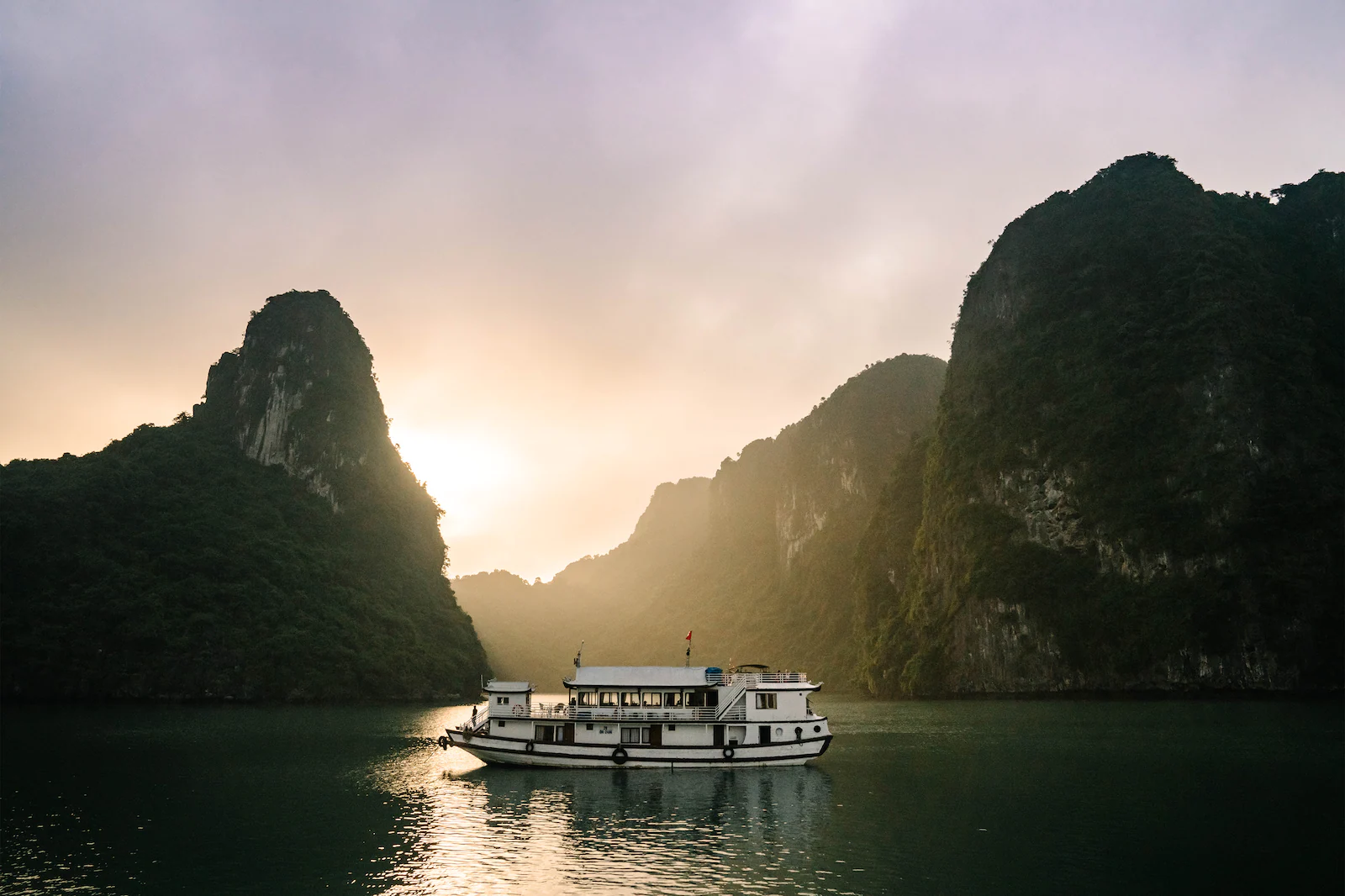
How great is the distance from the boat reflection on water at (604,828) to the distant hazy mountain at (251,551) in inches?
2466

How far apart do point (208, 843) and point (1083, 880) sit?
80.0ft

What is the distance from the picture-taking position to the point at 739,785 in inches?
1435

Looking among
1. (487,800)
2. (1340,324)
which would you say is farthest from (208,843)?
(1340,324)

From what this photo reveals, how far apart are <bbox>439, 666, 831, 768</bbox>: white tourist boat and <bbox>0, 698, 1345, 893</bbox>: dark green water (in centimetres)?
104

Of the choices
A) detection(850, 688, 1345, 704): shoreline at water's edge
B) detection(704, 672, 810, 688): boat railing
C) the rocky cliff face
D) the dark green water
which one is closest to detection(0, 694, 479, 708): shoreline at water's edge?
the dark green water

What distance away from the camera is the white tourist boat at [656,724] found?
40.8m

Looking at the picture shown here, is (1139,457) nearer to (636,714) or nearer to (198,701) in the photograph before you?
(636,714)

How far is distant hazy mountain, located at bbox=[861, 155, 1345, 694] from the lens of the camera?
273 ft

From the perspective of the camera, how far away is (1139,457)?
96.6m

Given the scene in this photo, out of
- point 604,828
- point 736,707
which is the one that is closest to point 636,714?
point 736,707

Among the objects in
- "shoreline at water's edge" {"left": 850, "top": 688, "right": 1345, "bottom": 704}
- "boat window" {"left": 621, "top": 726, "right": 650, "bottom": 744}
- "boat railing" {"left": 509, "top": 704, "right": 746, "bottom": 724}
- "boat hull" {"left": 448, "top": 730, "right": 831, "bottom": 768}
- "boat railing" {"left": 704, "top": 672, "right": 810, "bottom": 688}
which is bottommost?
"shoreline at water's edge" {"left": 850, "top": 688, "right": 1345, "bottom": 704}

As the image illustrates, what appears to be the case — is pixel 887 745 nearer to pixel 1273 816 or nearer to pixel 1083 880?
pixel 1273 816

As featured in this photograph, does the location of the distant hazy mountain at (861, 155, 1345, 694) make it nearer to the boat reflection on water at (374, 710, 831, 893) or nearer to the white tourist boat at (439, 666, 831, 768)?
the white tourist boat at (439, 666, 831, 768)

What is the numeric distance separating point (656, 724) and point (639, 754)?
1670mm
